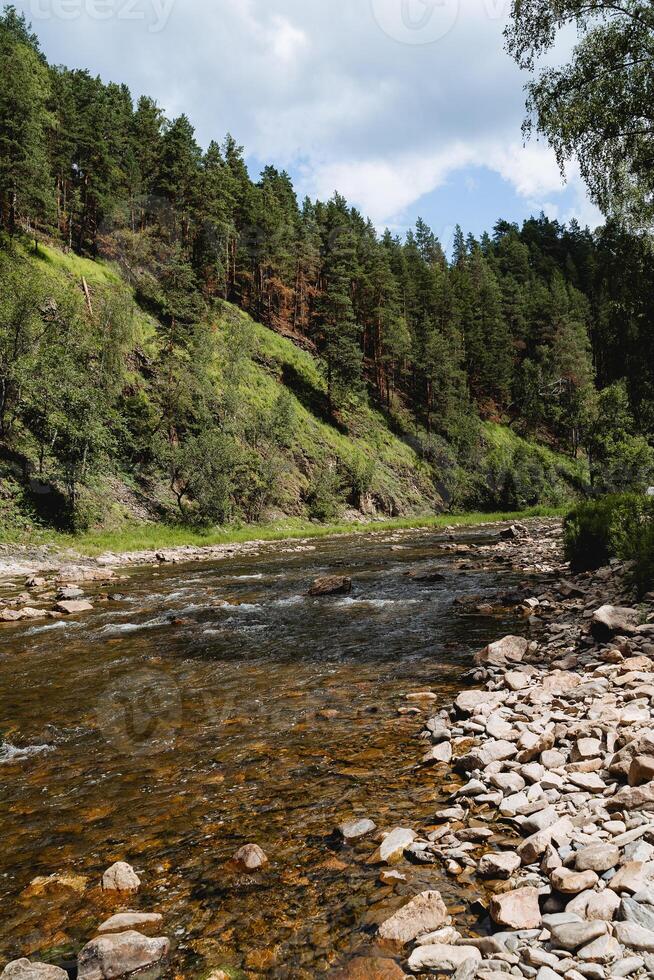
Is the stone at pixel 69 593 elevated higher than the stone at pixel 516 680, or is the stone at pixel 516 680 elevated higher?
the stone at pixel 516 680

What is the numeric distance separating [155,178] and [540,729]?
77474 mm

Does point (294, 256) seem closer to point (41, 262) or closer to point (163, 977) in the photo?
point (41, 262)

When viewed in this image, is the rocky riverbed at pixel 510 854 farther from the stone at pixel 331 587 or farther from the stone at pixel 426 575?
the stone at pixel 426 575

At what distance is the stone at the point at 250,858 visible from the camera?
14.9ft

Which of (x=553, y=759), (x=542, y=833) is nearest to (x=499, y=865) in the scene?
(x=542, y=833)

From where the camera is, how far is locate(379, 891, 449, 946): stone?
3.58 meters

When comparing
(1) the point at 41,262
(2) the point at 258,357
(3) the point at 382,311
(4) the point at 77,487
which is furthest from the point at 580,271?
(4) the point at 77,487

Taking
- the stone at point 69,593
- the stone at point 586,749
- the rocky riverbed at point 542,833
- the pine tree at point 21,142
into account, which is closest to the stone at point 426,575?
the stone at point 69,593

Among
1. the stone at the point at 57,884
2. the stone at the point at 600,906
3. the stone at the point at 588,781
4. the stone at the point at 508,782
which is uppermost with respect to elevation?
the stone at the point at 600,906

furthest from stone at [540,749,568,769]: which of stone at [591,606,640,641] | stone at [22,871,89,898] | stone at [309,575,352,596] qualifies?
stone at [309,575,352,596]

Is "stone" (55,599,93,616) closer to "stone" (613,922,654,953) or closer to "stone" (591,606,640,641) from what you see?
"stone" (591,606,640,641)

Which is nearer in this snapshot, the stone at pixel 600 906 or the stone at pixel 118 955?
the stone at pixel 600 906

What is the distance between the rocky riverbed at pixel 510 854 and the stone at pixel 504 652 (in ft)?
4.97

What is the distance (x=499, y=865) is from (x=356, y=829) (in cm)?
136
